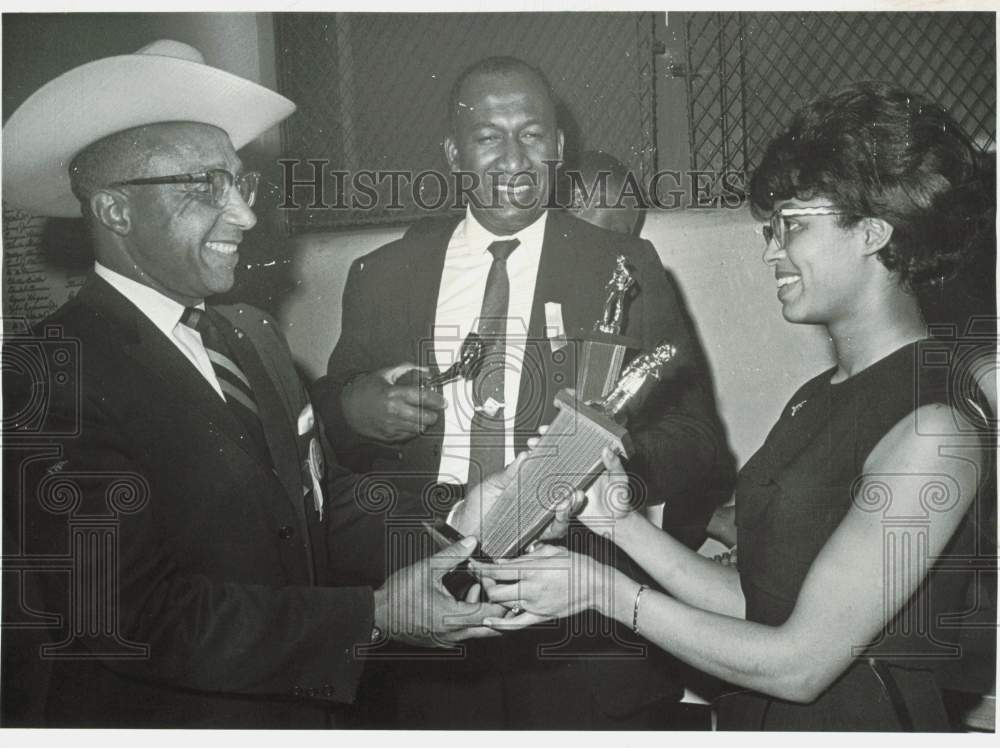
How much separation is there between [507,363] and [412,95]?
74 cm

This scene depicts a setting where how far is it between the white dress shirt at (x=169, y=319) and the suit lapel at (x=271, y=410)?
76 millimetres

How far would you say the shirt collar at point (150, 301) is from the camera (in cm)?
271

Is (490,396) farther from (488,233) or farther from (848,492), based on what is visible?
(848,492)

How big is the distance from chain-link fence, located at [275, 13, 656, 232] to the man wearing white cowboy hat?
0.41 ft

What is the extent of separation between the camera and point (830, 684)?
2717mm

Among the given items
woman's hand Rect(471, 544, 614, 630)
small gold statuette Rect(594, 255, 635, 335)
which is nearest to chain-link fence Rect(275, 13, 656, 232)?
small gold statuette Rect(594, 255, 635, 335)

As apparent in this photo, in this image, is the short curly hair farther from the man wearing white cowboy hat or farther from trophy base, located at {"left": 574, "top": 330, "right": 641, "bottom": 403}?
the man wearing white cowboy hat

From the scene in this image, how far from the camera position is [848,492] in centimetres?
272

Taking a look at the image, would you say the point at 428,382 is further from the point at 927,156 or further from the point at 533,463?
the point at 927,156

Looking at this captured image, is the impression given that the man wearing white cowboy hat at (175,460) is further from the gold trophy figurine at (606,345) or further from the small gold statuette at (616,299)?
the small gold statuette at (616,299)

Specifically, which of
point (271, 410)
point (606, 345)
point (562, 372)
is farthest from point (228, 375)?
point (606, 345)

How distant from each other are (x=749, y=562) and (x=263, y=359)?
134cm

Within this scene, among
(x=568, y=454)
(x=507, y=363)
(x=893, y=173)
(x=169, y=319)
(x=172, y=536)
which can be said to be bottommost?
(x=172, y=536)

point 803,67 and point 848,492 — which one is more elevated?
point 803,67
